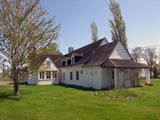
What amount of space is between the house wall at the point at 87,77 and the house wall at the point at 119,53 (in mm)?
2950

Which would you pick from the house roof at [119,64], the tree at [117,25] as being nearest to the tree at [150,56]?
the tree at [117,25]

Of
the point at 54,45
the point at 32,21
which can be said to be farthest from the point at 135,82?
the point at 32,21

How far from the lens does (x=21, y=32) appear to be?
18062mm

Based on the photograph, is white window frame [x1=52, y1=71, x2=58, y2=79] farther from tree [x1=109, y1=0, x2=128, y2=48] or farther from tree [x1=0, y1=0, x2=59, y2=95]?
tree [x1=0, y1=0, x2=59, y2=95]

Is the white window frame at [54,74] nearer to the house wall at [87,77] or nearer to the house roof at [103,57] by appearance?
the house wall at [87,77]

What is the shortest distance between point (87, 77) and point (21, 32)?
45.0 feet

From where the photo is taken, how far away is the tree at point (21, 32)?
1773 cm

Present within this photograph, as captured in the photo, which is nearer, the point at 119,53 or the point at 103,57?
the point at 103,57

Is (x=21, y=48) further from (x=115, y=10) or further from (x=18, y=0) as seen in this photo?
(x=115, y=10)

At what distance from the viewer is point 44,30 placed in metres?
18.5

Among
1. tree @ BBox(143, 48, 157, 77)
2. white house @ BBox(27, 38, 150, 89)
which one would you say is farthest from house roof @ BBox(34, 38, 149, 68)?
tree @ BBox(143, 48, 157, 77)

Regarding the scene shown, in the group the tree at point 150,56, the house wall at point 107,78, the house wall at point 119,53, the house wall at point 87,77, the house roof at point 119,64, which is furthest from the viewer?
the tree at point 150,56

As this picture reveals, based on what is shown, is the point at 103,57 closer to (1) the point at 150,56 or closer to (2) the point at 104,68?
(2) the point at 104,68

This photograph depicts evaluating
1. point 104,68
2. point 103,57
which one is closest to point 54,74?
point 103,57
